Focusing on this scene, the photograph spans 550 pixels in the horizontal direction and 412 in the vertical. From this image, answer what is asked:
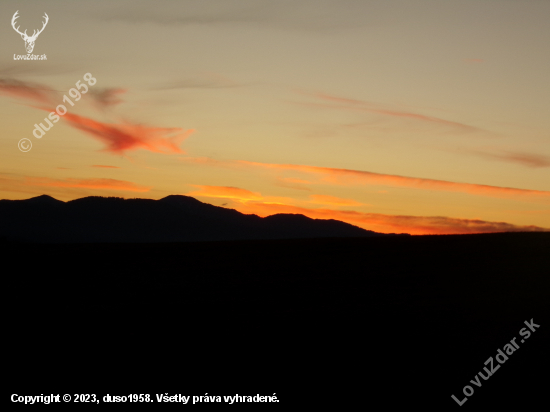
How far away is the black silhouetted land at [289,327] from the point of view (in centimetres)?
1198

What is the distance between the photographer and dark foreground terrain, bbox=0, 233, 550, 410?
11938 mm

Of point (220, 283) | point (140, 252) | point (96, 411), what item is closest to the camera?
point (96, 411)

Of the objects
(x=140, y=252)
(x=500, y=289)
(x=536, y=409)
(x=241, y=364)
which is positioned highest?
(x=140, y=252)

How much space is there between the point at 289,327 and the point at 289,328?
110mm

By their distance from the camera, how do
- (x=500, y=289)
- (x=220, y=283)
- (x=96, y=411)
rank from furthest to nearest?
(x=220, y=283) < (x=500, y=289) < (x=96, y=411)

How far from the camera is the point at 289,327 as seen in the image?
16.0 metres

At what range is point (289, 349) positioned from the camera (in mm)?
14094

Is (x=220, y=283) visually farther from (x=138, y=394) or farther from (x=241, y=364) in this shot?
(x=138, y=394)

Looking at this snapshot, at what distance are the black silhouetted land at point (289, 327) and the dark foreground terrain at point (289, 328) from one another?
2.0 inches

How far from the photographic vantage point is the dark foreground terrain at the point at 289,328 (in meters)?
11.9

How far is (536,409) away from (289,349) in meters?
5.66

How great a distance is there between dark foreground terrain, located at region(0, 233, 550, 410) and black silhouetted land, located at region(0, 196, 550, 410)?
50mm

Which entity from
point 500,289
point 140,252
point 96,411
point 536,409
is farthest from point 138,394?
point 140,252

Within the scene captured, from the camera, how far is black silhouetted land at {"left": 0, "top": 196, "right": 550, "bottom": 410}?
12.0 m
